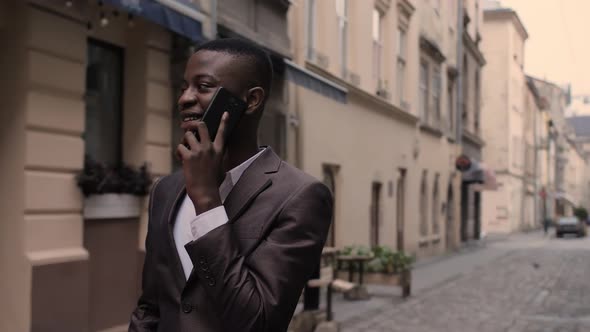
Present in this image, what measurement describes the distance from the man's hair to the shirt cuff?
35cm

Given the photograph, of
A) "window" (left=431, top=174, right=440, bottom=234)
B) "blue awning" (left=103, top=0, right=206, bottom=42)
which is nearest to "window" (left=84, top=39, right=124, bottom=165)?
"blue awning" (left=103, top=0, right=206, bottom=42)

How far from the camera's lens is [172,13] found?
8219 mm

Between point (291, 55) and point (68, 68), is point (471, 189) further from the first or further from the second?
point (68, 68)

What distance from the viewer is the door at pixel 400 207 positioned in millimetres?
21625

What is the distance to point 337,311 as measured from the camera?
1127 cm

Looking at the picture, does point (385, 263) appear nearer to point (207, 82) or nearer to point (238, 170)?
point (238, 170)

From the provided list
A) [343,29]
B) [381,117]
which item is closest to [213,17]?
[343,29]

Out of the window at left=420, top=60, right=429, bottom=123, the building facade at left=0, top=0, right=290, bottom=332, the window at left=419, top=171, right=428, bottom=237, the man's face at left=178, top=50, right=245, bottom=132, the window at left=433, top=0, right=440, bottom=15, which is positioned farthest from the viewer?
the window at left=433, top=0, right=440, bottom=15

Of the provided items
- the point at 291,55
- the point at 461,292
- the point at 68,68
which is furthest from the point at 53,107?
the point at 461,292

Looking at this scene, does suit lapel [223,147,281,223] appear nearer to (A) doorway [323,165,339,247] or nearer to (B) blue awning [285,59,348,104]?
(B) blue awning [285,59,348,104]

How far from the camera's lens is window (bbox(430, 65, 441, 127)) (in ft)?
88.0

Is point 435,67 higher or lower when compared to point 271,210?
higher

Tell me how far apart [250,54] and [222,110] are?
191 millimetres

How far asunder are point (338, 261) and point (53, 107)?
6820 mm
